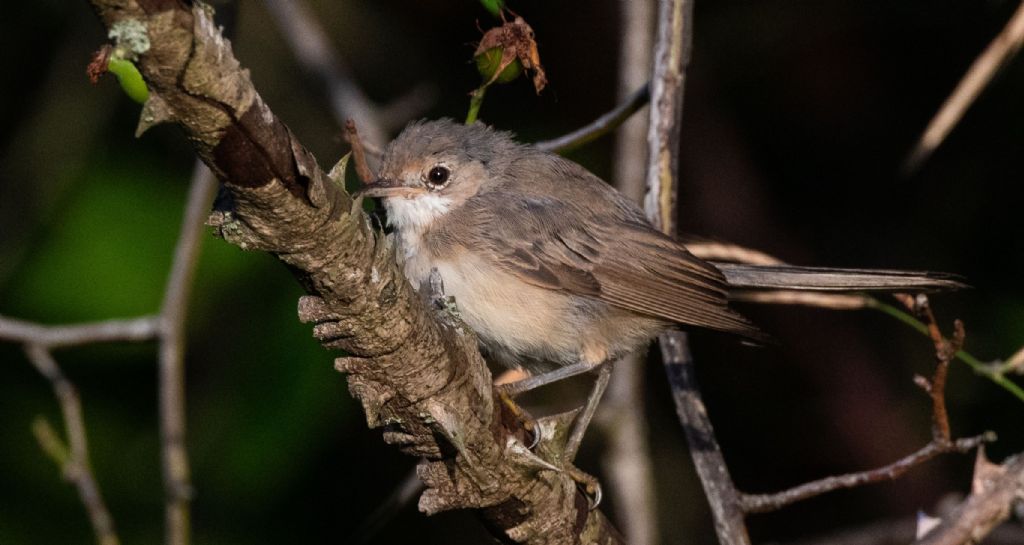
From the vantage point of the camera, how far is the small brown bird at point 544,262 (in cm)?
373

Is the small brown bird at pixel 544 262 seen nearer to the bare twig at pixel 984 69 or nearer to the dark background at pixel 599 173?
the bare twig at pixel 984 69

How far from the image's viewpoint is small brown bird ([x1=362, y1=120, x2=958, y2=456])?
3730 millimetres

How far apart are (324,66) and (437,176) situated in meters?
2.03

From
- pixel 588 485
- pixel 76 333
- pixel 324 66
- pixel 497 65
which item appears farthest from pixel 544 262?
pixel 324 66

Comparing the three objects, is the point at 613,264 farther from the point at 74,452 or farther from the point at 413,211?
the point at 74,452

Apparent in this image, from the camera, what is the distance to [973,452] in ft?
18.5

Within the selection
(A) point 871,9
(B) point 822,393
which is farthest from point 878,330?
(A) point 871,9

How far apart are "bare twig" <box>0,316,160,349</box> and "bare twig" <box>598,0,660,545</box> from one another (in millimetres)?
2054

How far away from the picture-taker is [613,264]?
3.96 metres

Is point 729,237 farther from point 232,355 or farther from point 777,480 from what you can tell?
point 232,355

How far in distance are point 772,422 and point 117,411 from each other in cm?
345

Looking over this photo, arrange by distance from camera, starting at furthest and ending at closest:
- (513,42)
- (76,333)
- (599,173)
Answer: (599,173) < (76,333) < (513,42)

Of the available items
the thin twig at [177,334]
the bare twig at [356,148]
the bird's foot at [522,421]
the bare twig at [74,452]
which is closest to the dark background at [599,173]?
the thin twig at [177,334]

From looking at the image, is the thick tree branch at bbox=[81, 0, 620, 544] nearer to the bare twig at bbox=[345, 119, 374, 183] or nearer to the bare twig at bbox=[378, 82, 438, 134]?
the bare twig at bbox=[345, 119, 374, 183]
